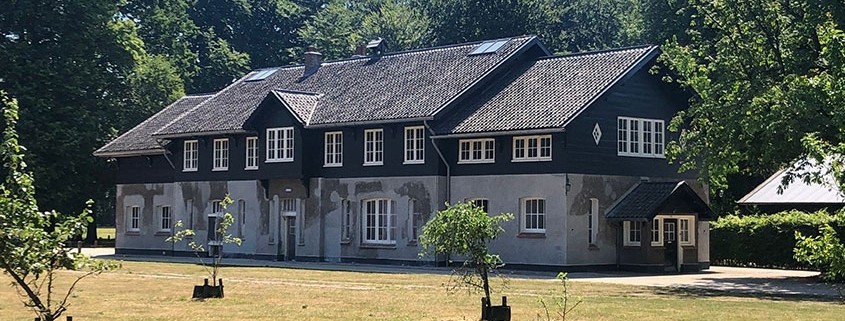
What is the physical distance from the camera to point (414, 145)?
4450cm

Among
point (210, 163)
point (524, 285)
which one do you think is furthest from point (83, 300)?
point (210, 163)

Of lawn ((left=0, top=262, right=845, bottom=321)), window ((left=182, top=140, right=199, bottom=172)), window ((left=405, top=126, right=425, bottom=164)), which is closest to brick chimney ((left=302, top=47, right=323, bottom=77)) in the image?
window ((left=182, top=140, right=199, bottom=172))

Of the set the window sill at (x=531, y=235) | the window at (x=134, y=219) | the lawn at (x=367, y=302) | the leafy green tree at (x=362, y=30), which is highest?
the leafy green tree at (x=362, y=30)

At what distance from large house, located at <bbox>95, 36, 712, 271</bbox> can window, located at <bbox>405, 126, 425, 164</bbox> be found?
46mm

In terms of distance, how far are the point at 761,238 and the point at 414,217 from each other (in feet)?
39.7

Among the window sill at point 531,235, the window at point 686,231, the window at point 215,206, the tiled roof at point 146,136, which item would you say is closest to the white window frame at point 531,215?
the window sill at point 531,235

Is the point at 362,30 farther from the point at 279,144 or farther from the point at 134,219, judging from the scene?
the point at 279,144

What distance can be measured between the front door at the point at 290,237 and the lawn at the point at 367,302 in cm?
1295

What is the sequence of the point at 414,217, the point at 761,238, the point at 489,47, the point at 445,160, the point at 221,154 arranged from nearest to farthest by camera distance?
the point at 445,160 < the point at 414,217 < the point at 761,238 < the point at 489,47 < the point at 221,154

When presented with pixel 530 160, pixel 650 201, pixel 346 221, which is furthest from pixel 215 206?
pixel 650 201

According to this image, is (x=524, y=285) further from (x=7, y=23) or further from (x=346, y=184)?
(x=7, y=23)

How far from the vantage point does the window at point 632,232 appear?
1654 inches

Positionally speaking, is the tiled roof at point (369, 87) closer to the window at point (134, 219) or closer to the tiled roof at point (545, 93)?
the tiled roof at point (545, 93)

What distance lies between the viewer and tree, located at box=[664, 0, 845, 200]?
32656 mm
